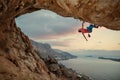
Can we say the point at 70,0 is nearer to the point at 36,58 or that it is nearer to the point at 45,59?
the point at 36,58

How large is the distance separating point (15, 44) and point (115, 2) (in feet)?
43.2

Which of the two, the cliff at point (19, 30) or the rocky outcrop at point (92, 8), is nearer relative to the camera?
the rocky outcrop at point (92, 8)

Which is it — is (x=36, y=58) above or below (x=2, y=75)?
above

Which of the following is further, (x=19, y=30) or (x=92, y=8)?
(x=19, y=30)

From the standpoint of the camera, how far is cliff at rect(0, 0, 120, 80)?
1490 cm

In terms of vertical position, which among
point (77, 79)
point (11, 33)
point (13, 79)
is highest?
point (11, 33)

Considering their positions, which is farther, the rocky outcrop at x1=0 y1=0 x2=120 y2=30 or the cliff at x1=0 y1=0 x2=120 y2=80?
the cliff at x1=0 y1=0 x2=120 y2=80

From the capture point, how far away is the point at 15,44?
24.3 meters

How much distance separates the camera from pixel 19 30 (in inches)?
1033

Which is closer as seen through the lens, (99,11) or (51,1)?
(99,11)

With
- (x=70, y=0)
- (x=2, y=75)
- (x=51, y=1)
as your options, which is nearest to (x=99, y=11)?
(x=70, y=0)

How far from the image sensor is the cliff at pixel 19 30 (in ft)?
48.9

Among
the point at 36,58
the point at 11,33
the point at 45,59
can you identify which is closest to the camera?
the point at 11,33

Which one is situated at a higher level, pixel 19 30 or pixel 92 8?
pixel 19 30
